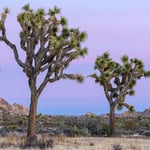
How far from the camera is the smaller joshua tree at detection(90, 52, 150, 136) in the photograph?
3500cm

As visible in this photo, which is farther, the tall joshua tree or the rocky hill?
the rocky hill

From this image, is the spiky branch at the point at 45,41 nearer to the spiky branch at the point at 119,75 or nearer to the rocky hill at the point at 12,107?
the spiky branch at the point at 119,75

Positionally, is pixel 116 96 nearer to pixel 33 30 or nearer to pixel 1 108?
pixel 33 30

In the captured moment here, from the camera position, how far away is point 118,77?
117 ft

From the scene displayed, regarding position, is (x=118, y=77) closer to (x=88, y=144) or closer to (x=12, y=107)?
(x=88, y=144)

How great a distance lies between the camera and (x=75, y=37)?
28547 millimetres

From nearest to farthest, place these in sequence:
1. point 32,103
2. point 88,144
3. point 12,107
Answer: point 88,144 → point 32,103 → point 12,107

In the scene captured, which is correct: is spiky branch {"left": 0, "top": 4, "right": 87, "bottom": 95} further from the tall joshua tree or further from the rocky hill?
the rocky hill

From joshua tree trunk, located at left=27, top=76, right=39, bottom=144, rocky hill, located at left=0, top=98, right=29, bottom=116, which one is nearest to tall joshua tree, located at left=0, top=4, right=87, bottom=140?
joshua tree trunk, located at left=27, top=76, right=39, bottom=144

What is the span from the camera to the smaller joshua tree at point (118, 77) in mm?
35000

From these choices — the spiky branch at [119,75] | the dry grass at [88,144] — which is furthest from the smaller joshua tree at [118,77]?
the dry grass at [88,144]

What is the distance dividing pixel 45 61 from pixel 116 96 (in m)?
9.07

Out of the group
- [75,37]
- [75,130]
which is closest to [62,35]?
[75,37]

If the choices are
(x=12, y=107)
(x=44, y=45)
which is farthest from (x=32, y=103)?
(x=12, y=107)
